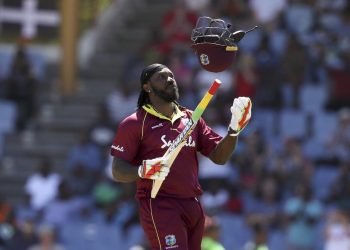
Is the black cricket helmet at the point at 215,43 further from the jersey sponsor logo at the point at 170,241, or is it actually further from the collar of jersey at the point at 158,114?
the jersey sponsor logo at the point at 170,241

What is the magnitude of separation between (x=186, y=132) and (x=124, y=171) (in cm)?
49

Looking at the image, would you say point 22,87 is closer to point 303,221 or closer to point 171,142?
point 303,221

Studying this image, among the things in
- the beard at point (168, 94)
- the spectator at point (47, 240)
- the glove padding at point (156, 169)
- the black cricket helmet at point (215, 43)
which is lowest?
the spectator at point (47, 240)

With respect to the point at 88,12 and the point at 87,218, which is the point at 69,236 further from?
the point at 88,12

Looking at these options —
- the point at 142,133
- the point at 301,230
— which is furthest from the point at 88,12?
the point at 142,133

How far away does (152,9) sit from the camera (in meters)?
20.0

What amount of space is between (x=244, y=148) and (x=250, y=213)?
1109 millimetres

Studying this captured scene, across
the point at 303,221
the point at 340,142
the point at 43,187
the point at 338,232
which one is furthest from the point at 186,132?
the point at 43,187

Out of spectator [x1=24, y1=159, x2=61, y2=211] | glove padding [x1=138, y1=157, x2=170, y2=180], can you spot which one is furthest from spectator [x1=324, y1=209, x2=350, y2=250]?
glove padding [x1=138, y1=157, x2=170, y2=180]

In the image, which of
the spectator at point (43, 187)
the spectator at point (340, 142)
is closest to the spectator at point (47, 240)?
the spectator at point (43, 187)

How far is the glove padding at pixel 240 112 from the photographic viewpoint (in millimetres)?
7773

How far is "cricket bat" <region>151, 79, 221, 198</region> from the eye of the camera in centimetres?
775

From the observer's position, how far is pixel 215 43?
26.0ft

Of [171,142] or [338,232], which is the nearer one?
[171,142]
